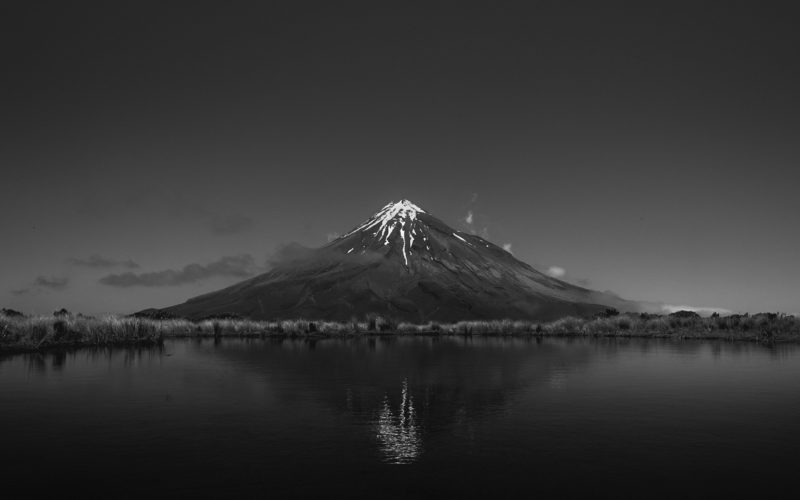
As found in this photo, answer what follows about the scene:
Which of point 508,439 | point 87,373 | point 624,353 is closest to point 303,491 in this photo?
point 508,439

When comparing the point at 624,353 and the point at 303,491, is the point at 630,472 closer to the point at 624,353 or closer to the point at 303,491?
the point at 303,491

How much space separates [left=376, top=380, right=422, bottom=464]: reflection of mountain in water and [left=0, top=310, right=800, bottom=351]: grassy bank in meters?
29.3

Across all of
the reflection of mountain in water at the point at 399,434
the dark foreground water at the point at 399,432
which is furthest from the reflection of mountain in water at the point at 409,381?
the dark foreground water at the point at 399,432

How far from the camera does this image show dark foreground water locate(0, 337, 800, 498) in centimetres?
1068

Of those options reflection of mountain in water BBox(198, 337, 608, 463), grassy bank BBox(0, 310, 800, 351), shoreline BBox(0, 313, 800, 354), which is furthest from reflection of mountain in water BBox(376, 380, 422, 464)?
grassy bank BBox(0, 310, 800, 351)

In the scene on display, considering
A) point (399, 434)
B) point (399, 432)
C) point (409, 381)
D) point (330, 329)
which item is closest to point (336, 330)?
point (330, 329)

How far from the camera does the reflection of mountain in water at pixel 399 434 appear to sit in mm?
12383

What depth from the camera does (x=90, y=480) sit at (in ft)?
35.6

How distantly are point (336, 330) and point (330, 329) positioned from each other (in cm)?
102

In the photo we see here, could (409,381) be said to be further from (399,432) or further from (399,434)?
(399,434)

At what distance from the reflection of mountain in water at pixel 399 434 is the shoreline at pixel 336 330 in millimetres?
28695

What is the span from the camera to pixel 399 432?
1448 cm

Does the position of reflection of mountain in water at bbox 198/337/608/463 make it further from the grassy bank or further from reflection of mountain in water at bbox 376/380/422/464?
the grassy bank

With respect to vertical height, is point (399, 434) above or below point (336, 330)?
below
